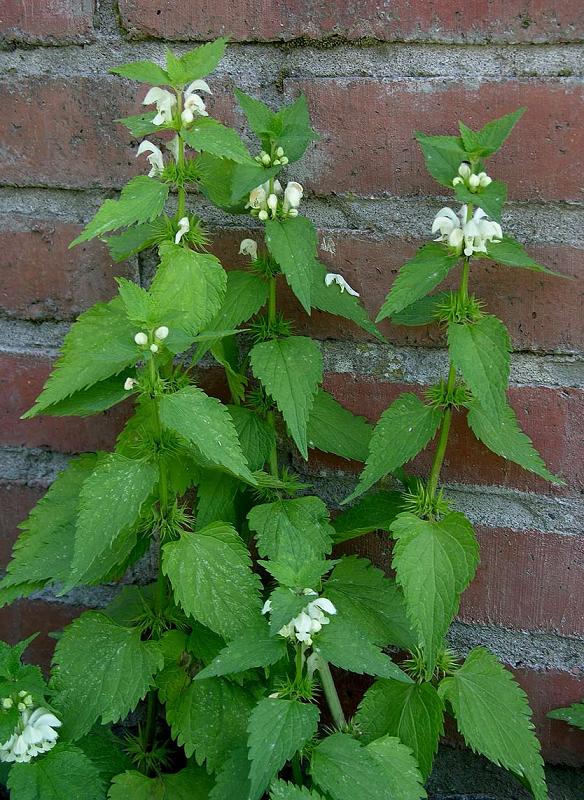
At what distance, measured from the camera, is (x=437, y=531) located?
80cm

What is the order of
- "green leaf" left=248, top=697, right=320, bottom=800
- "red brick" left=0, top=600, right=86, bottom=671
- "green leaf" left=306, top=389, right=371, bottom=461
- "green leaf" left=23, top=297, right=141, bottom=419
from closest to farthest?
1. "green leaf" left=248, top=697, right=320, bottom=800
2. "green leaf" left=23, top=297, right=141, bottom=419
3. "green leaf" left=306, top=389, right=371, bottom=461
4. "red brick" left=0, top=600, right=86, bottom=671

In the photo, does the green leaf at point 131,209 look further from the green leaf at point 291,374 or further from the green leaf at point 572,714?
the green leaf at point 572,714

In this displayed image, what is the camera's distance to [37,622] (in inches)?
45.7

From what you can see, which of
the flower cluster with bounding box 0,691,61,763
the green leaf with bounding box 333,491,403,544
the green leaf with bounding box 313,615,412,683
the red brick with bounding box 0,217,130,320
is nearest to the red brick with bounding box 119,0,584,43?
the red brick with bounding box 0,217,130,320

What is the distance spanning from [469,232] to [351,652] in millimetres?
376

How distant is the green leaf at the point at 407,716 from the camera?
2.75 ft

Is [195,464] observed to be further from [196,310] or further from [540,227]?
[540,227]

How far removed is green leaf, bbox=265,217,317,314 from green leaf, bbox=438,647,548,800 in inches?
16.1

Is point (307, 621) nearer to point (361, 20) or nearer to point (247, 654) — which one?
point (247, 654)

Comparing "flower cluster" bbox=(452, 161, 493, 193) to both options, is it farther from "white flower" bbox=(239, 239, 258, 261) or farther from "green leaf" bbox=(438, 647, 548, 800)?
"green leaf" bbox=(438, 647, 548, 800)

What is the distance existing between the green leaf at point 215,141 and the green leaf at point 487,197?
186 millimetres

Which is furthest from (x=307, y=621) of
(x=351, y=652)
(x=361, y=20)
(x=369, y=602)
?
(x=361, y=20)

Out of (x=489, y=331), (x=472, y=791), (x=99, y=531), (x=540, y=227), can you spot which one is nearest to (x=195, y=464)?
(x=99, y=531)

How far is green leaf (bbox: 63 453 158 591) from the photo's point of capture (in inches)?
27.5
